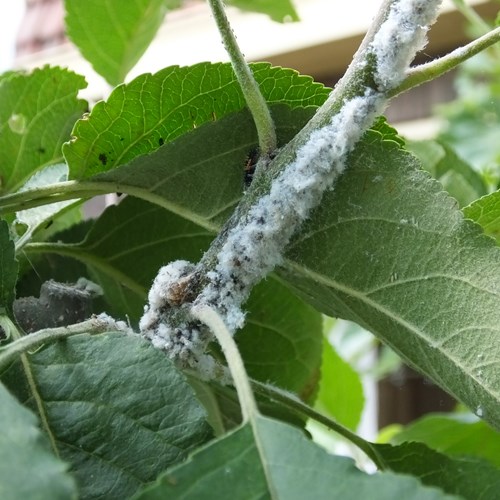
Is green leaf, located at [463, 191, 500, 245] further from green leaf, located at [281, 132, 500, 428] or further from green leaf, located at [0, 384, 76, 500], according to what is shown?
green leaf, located at [0, 384, 76, 500]

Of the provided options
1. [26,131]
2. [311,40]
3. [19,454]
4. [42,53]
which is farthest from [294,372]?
[42,53]

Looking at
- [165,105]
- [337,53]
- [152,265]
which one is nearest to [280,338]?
[152,265]

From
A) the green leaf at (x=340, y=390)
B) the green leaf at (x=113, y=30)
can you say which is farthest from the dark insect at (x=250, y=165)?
the green leaf at (x=340, y=390)

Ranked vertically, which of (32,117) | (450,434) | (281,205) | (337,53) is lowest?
(450,434)

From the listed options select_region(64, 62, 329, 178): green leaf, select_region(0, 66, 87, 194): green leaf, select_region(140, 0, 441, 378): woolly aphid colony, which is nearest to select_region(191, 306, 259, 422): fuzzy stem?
select_region(140, 0, 441, 378): woolly aphid colony

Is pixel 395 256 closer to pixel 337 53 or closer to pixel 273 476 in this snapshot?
pixel 273 476

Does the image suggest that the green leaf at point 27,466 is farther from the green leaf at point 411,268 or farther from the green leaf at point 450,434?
the green leaf at point 450,434
